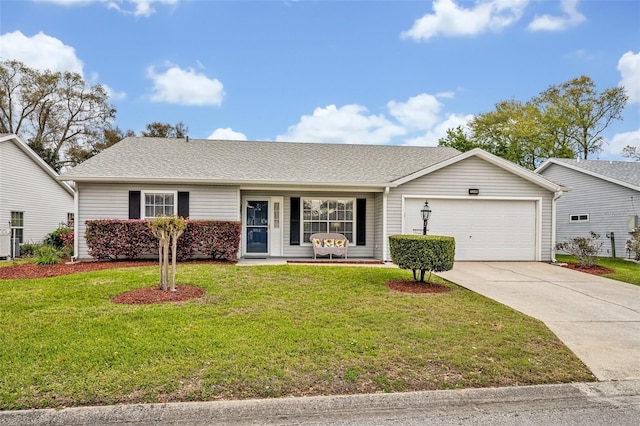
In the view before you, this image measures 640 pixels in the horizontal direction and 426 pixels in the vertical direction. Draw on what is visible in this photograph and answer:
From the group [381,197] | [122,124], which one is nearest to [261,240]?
[381,197]

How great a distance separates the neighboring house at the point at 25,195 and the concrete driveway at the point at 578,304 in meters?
16.6

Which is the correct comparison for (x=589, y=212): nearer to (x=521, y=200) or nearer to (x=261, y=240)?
(x=521, y=200)

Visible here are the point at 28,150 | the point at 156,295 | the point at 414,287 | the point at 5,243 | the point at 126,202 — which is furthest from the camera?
the point at 28,150

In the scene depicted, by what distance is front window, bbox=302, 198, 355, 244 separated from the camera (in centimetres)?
1309

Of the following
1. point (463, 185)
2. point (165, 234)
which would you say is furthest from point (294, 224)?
point (165, 234)

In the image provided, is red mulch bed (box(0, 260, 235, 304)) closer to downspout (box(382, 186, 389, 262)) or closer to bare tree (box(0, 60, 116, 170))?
downspout (box(382, 186, 389, 262))

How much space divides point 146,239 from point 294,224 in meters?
4.52

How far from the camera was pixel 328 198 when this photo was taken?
13.2 m

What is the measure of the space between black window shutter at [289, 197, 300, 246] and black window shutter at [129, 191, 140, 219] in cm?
467

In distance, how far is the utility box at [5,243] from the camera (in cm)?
1470

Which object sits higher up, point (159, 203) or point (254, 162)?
point (254, 162)

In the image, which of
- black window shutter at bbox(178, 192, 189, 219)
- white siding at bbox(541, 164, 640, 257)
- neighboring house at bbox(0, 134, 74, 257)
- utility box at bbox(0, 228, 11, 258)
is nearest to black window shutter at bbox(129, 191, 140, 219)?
black window shutter at bbox(178, 192, 189, 219)

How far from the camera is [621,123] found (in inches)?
1192

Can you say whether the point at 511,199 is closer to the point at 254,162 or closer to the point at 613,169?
the point at 613,169
